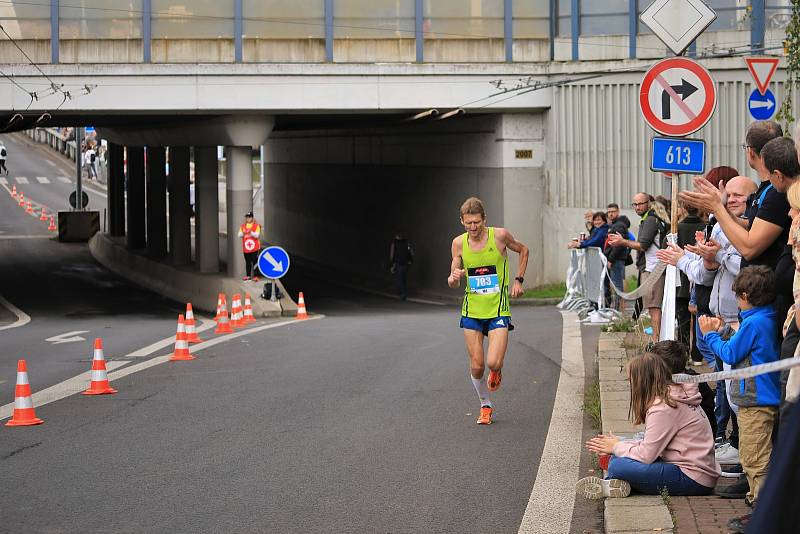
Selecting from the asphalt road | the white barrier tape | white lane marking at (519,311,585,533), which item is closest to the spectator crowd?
white lane marking at (519,311,585,533)

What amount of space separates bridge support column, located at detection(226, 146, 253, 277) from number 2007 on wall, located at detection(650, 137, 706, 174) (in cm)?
2261

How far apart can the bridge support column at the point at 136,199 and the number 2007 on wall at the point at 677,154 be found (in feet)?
130

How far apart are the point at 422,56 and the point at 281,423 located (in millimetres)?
20127

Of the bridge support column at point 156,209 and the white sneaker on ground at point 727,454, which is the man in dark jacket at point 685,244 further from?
the bridge support column at point 156,209

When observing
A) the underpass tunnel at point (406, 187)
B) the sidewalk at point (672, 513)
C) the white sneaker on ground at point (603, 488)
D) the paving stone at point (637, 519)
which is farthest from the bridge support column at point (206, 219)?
the paving stone at point (637, 519)

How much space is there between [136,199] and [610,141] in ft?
78.4

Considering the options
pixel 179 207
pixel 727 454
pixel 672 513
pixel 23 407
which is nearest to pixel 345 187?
pixel 179 207

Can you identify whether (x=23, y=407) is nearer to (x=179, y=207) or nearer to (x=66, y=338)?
(x=66, y=338)

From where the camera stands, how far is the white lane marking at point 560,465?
23.7 ft

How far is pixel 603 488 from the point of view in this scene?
7.31m

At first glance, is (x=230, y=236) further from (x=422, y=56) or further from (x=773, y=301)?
(x=773, y=301)

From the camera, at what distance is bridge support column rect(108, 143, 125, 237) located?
52.9m

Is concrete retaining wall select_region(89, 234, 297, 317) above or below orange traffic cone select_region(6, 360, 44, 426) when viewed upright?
below

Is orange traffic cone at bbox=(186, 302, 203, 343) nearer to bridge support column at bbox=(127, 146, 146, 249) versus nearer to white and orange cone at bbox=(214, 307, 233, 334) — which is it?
white and orange cone at bbox=(214, 307, 233, 334)
